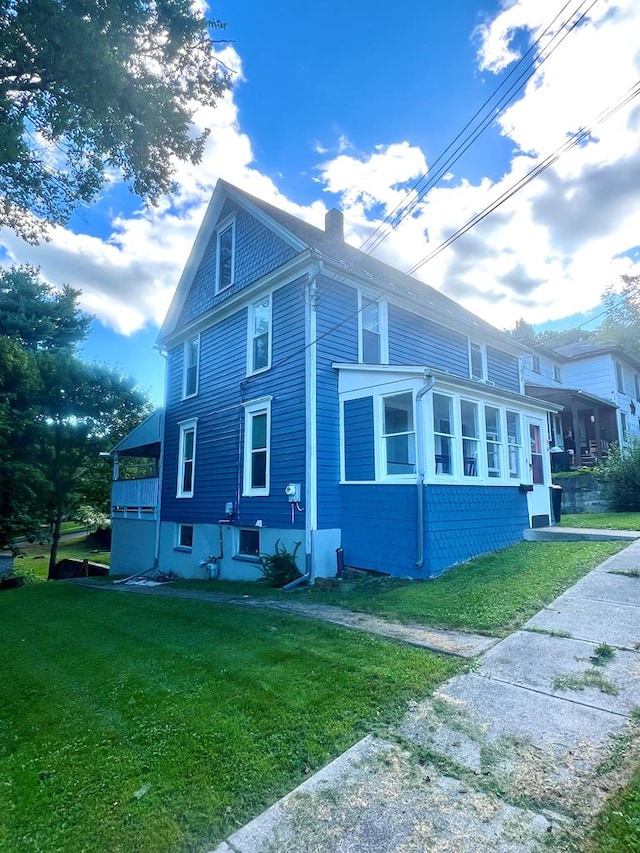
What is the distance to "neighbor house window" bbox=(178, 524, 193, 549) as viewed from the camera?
501 inches

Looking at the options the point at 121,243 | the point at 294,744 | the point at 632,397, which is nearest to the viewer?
the point at 294,744

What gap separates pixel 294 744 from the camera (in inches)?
116

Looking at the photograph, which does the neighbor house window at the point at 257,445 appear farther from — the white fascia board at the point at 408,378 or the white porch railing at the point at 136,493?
the white porch railing at the point at 136,493

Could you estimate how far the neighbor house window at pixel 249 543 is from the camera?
10.4 meters

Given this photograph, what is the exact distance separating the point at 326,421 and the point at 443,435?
2.39 m

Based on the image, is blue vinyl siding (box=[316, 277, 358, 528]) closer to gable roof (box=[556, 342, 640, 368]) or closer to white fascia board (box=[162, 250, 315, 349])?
white fascia board (box=[162, 250, 315, 349])

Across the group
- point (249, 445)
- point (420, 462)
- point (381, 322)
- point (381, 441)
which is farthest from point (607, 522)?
point (249, 445)

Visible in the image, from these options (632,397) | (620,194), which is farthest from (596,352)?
(620,194)

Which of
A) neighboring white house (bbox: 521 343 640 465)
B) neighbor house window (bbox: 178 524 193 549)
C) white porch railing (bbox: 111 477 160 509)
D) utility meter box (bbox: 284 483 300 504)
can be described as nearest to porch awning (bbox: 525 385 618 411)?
neighboring white house (bbox: 521 343 640 465)

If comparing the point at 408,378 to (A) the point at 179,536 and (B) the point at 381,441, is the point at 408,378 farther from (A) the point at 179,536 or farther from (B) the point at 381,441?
(A) the point at 179,536

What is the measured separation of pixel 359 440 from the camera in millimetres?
9047

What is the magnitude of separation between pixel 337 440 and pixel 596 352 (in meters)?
18.9

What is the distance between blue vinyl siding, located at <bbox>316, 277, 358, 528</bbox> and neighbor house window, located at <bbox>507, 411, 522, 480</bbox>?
3852mm

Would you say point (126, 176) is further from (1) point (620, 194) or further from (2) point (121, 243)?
(1) point (620, 194)
